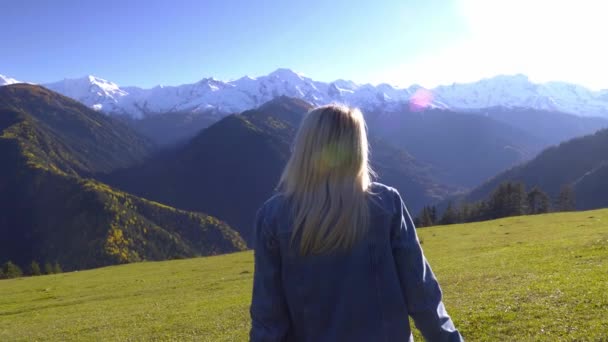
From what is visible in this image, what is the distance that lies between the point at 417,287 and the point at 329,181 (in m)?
1.29

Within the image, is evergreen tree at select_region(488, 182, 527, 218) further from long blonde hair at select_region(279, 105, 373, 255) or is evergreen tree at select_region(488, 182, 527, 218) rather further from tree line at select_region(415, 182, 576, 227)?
long blonde hair at select_region(279, 105, 373, 255)

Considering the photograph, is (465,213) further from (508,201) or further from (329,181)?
(329,181)

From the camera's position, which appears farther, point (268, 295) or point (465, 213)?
point (465, 213)

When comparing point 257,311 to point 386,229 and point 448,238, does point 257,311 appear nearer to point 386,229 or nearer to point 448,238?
point 386,229

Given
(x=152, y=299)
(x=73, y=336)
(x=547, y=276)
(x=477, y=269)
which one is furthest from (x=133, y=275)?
(x=547, y=276)

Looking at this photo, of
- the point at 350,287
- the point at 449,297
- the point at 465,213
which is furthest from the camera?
the point at 465,213

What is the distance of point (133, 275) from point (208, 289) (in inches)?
835

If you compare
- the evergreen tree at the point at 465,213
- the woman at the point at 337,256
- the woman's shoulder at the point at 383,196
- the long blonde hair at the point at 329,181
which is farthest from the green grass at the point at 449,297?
the evergreen tree at the point at 465,213

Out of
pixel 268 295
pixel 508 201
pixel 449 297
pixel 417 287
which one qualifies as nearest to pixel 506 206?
pixel 508 201

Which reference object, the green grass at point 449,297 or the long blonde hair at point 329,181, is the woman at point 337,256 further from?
the green grass at point 449,297

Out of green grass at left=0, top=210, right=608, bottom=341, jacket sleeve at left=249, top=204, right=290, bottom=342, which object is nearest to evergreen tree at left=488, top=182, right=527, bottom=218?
green grass at left=0, top=210, right=608, bottom=341

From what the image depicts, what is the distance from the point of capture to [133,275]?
169 ft

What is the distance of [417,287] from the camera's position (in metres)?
4.17

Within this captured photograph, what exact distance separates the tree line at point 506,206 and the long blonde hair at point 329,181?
98.2m
